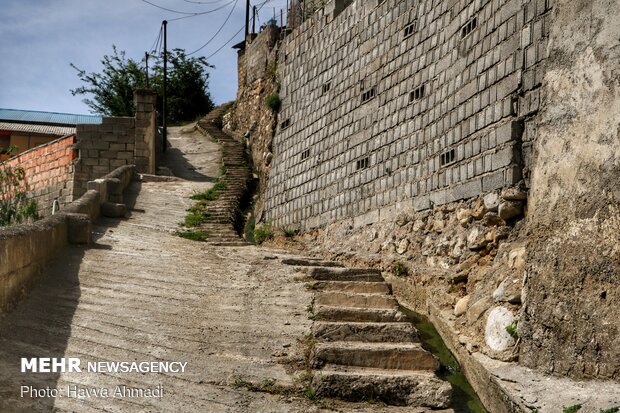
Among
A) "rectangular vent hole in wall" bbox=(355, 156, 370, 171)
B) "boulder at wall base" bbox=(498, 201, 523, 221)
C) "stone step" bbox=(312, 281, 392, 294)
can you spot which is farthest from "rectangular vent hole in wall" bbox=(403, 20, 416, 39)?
"stone step" bbox=(312, 281, 392, 294)

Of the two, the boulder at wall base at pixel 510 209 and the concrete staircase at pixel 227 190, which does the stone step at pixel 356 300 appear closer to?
the boulder at wall base at pixel 510 209

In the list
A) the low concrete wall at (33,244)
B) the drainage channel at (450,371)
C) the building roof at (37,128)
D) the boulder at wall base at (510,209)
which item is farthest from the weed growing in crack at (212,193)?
the building roof at (37,128)

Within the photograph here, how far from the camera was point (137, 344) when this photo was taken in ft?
19.9

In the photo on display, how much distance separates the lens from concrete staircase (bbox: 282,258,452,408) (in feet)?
18.9

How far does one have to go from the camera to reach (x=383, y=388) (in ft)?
19.0

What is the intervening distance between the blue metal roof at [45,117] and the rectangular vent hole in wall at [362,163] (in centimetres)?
2113

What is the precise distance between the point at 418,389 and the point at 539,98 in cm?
304

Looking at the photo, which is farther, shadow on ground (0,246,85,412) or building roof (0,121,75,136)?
building roof (0,121,75,136)

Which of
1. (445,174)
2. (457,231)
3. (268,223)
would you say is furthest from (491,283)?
(268,223)

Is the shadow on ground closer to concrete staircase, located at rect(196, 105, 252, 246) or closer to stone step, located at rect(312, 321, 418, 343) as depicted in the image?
stone step, located at rect(312, 321, 418, 343)

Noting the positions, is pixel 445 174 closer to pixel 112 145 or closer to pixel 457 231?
pixel 457 231

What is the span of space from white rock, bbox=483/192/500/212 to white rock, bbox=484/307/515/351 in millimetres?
1282

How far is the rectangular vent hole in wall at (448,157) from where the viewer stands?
28.1ft

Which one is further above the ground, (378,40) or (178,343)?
(378,40)
